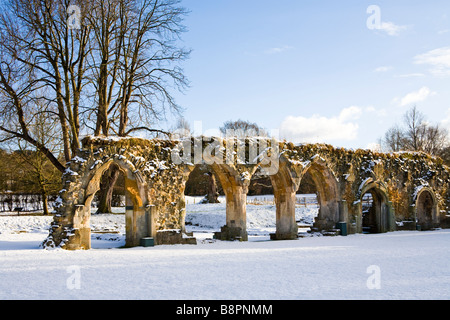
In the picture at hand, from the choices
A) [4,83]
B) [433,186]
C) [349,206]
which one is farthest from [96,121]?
[433,186]

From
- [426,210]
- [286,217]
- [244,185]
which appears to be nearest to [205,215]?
[286,217]

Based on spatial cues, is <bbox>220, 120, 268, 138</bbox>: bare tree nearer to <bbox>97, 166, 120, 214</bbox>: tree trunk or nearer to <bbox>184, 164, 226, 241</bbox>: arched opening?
<bbox>184, 164, 226, 241</bbox>: arched opening

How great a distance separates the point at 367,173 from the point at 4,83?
15.7 metres

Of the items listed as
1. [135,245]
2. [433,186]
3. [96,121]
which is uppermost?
[96,121]

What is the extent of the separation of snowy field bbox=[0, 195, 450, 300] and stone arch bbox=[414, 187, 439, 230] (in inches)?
317

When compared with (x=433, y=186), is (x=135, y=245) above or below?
below

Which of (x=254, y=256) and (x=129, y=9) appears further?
(x=129, y=9)

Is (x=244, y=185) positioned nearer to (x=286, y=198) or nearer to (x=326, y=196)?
(x=286, y=198)

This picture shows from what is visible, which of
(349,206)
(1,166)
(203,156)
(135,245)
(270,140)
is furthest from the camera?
(1,166)

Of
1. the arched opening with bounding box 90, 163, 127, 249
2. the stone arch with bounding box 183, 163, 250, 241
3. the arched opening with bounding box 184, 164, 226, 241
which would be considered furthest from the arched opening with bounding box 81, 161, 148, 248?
the arched opening with bounding box 184, 164, 226, 241

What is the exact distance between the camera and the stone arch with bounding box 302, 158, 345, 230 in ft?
56.1

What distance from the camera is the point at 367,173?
18109mm
